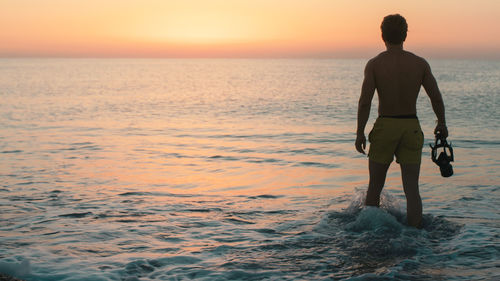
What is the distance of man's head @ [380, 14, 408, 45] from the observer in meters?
6.15

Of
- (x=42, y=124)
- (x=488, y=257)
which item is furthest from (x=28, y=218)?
(x=42, y=124)

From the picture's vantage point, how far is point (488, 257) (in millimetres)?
5816

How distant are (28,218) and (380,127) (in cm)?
468

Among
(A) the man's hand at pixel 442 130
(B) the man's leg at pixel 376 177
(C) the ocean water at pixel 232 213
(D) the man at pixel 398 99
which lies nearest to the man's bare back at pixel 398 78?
(D) the man at pixel 398 99

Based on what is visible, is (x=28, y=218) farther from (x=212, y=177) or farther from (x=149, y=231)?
(x=212, y=177)

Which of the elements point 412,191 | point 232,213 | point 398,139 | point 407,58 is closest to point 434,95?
point 407,58

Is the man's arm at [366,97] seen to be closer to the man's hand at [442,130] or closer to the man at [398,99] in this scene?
the man at [398,99]

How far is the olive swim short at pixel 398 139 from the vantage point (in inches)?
245

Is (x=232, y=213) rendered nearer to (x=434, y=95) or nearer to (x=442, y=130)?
(x=442, y=130)

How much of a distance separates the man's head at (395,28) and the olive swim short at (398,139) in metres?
0.86

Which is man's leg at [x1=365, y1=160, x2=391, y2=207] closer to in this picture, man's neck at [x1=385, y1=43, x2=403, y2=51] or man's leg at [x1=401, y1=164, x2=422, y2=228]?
man's leg at [x1=401, y1=164, x2=422, y2=228]

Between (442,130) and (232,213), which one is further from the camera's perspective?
(232,213)

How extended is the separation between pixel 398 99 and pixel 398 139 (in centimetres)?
44

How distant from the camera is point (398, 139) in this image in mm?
6238
